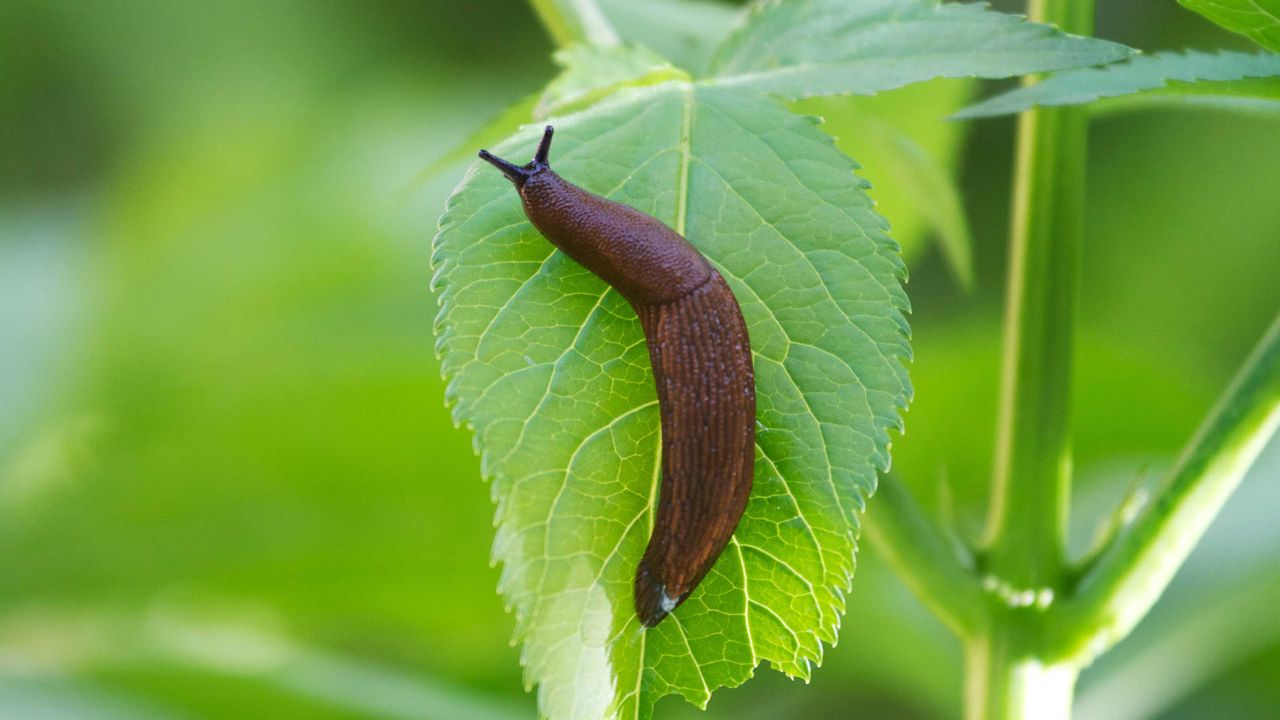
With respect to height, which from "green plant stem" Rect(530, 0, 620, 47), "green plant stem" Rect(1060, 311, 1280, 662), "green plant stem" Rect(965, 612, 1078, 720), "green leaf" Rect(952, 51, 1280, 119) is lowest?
"green plant stem" Rect(965, 612, 1078, 720)

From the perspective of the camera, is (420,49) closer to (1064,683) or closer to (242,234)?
(242,234)

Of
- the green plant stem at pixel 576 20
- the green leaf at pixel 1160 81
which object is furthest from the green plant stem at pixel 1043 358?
the green plant stem at pixel 576 20

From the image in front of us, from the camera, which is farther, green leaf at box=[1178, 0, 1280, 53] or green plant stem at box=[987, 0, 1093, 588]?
green plant stem at box=[987, 0, 1093, 588]

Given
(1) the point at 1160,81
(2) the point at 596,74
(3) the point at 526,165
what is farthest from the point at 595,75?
(1) the point at 1160,81

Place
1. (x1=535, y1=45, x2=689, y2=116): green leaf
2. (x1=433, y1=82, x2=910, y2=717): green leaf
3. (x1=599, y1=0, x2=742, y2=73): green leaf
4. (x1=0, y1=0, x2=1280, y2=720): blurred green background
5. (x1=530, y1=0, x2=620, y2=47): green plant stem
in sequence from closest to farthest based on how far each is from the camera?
(x1=433, y1=82, x2=910, y2=717): green leaf → (x1=535, y1=45, x2=689, y2=116): green leaf → (x1=530, y1=0, x2=620, y2=47): green plant stem → (x1=599, y1=0, x2=742, y2=73): green leaf → (x1=0, y1=0, x2=1280, y2=720): blurred green background

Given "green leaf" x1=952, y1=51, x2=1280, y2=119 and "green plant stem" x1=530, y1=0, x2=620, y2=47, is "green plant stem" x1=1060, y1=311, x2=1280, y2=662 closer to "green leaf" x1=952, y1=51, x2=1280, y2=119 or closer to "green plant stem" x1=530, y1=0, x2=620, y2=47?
"green leaf" x1=952, y1=51, x2=1280, y2=119

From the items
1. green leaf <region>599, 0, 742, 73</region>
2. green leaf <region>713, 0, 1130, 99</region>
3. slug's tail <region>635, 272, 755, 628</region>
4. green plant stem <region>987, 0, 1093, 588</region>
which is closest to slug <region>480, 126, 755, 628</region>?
slug's tail <region>635, 272, 755, 628</region>
